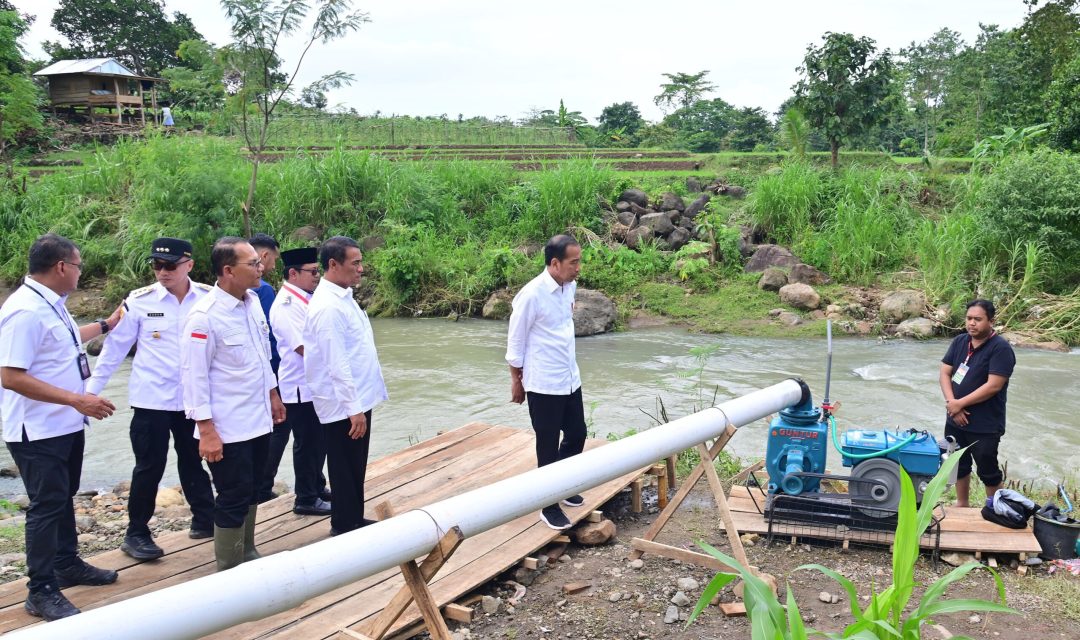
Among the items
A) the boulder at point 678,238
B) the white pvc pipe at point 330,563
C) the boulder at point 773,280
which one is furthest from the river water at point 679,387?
the white pvc pipe at point 330,563

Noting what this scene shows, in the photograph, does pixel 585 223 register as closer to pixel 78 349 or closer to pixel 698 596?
pixel 698 596

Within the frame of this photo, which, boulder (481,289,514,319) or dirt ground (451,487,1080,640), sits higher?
dirt ground (451,487,1080,640)

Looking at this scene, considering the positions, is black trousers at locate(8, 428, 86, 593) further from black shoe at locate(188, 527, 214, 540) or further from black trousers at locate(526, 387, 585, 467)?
black trousers at locate(526, 387, 585, 467)

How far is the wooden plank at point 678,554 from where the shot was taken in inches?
169

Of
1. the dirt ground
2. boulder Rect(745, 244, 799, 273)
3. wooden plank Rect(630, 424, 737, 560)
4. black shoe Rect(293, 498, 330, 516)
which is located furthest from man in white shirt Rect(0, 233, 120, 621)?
boulder Rect(745, 244, 799, 273)

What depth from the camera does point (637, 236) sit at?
53.6 ft

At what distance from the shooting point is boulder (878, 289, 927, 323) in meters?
13.0

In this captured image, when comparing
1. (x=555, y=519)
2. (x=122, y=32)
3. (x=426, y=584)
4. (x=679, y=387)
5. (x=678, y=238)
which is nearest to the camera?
(x=426, y=584)

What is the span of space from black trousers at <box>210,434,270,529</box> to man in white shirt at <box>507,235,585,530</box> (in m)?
1.57

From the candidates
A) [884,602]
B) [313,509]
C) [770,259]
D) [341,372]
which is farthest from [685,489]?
[770,259]

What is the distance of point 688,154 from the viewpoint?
993 inches

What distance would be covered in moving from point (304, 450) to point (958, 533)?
3.85 m

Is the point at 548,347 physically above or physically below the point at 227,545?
above

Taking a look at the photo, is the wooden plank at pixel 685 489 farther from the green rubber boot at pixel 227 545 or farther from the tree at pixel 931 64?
→ the tree at pixel 931 64
